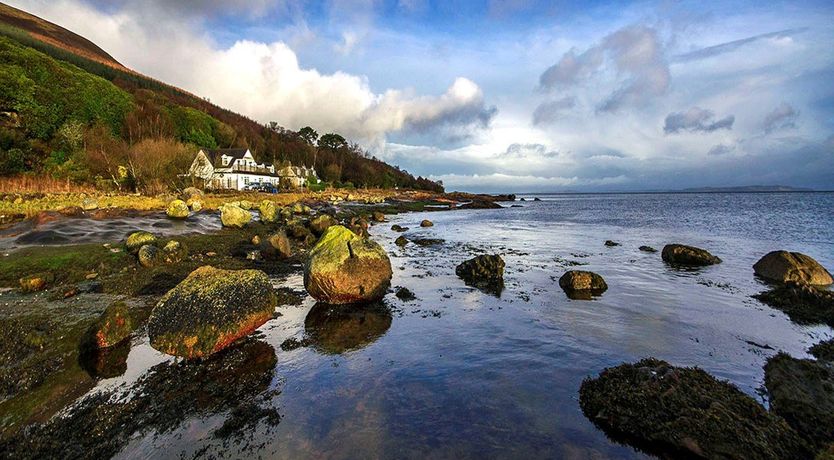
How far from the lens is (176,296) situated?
8.75 meters

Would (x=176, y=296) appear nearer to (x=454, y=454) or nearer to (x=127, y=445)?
(x=127, y=445)

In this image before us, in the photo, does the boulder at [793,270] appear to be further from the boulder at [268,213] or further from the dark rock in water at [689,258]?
the boulder at [268,213]

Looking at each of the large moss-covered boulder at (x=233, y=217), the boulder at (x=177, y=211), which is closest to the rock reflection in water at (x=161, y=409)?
the large moss-covered boulder at (x=233, y=217)

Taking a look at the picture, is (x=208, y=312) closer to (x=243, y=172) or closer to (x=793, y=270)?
(x=793, y=270)

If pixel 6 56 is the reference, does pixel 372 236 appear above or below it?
below

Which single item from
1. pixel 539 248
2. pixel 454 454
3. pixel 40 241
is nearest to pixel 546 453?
pixel 454 454

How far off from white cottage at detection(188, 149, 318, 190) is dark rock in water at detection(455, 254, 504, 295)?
235 feet

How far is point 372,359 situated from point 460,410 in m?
2.65

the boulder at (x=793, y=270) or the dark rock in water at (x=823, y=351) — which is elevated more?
the boulder at (x=793, y=270)

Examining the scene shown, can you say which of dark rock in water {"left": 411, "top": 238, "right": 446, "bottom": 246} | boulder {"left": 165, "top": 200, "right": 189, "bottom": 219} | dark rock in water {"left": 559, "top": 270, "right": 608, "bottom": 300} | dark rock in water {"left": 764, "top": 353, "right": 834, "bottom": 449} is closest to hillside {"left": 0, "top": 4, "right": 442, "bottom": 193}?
boulder {"left": 165, "top": 200, "right": 189, "bottom": 219}

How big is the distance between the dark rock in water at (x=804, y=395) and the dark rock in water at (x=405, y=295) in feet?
29.9

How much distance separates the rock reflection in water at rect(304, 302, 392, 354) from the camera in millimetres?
9219

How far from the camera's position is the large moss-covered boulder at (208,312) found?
8.12m

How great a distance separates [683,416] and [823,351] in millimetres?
6078
